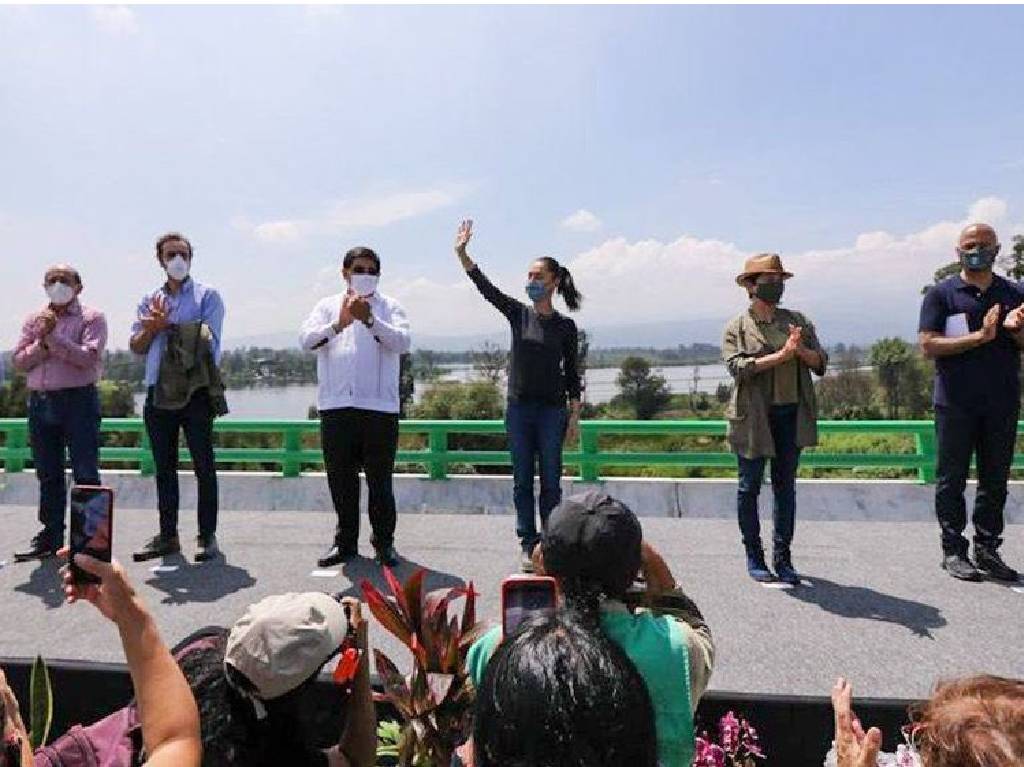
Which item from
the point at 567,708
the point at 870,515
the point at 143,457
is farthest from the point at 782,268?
the point at 143,457

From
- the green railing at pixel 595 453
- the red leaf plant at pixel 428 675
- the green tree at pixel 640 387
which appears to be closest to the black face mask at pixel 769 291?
the green railing at pixel 595 453

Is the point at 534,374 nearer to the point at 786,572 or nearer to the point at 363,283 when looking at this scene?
the point at 363,283

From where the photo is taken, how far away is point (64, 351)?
15.5ft

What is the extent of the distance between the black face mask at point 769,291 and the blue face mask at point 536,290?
1272mm

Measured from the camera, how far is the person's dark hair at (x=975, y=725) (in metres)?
1.01

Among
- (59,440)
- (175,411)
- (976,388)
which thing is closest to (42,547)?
(59,440)

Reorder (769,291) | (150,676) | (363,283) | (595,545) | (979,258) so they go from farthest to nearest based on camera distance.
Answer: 1. (363,283)
2. (769,291)
3. (979,258)
4. (595,545)
5. (150,676)

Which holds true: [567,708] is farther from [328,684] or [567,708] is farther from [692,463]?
[692,463]

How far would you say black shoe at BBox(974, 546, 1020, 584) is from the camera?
4.09 m

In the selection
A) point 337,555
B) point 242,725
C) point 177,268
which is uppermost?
point 177,268

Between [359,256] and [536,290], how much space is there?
1.11 m

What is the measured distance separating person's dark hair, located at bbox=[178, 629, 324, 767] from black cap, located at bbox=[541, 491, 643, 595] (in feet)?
1.74

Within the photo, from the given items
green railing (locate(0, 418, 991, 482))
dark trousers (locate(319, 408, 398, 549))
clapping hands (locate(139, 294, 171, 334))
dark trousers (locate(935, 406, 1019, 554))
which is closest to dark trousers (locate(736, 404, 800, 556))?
dark trousers (locate(935, 406, 1019, 554))

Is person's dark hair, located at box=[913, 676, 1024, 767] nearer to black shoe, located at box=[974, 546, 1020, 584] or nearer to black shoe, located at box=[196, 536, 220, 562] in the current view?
black shoe, located at box=[974, 546, 1020, 584]
